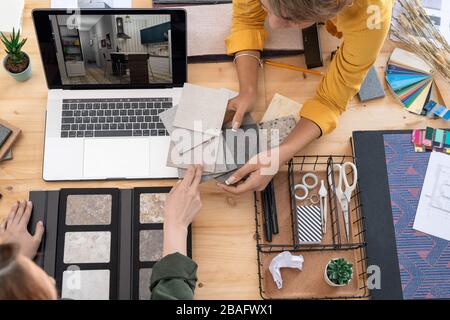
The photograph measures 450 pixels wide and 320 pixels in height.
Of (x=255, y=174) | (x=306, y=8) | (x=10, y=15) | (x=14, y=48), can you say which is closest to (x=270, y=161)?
(x=255, y=174)

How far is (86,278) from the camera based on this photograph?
1.08 m

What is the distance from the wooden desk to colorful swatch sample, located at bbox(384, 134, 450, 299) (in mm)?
84

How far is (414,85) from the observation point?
1288mm

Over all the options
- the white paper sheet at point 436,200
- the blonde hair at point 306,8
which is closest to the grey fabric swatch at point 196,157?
the blonde hair at point 306,8

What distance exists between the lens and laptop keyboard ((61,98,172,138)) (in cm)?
119

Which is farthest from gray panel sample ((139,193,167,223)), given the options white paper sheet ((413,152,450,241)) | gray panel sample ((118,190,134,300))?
white paper sheet ((413,152,450,241))

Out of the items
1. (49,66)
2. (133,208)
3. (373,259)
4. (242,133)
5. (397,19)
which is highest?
(397,19)

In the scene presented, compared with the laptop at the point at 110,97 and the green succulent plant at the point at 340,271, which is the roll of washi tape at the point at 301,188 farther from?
the laptop at the point at 110,97

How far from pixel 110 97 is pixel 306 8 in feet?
1.71

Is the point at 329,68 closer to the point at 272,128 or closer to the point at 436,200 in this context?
the point at 272,128

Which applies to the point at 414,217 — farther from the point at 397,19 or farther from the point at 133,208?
the point at 133,208

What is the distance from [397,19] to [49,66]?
882 millimetres

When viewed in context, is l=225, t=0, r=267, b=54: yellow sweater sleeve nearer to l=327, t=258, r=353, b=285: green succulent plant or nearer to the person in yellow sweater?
the person in yellow sweater
